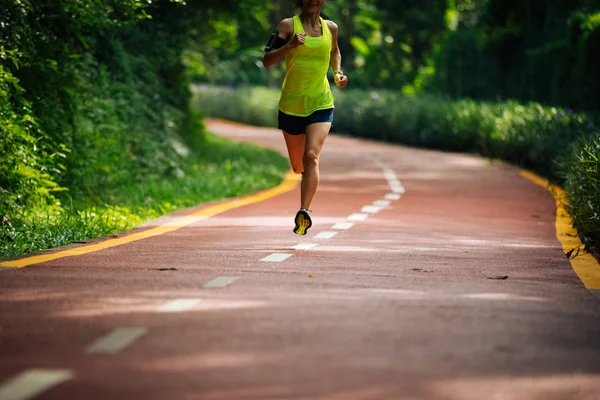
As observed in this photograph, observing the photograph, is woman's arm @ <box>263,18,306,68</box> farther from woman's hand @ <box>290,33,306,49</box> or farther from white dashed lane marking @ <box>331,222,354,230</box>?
white dashed lane marking @ <box>331,222,354,230</box>

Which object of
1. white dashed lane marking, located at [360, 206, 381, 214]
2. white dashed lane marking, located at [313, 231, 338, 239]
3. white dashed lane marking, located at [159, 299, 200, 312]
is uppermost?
white dashed lane marking, located at [159, 299, 200, 312]

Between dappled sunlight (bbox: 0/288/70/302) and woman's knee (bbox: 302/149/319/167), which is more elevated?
dappled sunlight (bbox: 0/288/70/302)

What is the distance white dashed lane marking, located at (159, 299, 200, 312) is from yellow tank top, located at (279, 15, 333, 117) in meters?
4.52

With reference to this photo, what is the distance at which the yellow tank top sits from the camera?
42.0 ft

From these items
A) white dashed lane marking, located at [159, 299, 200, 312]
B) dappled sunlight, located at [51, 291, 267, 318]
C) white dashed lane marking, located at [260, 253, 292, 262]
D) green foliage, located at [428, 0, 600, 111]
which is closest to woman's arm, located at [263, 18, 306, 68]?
white dashed lane marking, located at [260, 253, 292, 262]

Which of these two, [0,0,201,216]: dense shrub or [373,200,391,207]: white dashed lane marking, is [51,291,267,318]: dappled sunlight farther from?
[373,200,391,207]: white dashed lane marking

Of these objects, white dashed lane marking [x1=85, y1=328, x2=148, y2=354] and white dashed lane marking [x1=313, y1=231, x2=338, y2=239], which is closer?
white dashed lane marking [x1=85, y1=328, x2=148, y2=354]

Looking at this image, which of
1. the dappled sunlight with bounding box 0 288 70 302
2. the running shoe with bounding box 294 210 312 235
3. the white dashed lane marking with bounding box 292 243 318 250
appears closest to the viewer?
the dappled sunlight with bounding box 0 288 70 302

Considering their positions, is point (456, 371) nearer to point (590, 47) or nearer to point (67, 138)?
point (67, 138)

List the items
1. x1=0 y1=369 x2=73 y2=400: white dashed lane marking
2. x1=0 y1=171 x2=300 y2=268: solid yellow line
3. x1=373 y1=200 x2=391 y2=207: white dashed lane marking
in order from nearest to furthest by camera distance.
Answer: x1=0 y1=369 x2=73 y2=400: white dashed lane marking → x1=0 y1=171 x2=300 y2=268: solid yellow line → x1=373 y1=200 x2=391 y2=207: white dashed lane marking

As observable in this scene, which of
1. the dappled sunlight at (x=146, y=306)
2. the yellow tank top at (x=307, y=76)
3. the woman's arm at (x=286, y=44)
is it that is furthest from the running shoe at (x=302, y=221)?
the dappled sunlight at (x=146, y=306)

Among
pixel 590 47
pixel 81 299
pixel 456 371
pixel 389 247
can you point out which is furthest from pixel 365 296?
pixel 590 47

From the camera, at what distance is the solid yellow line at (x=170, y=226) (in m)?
11.1

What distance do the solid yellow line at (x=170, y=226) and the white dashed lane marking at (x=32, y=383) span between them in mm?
4232
